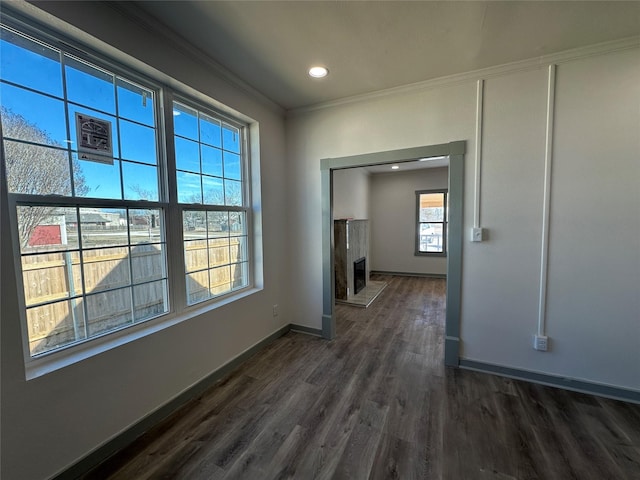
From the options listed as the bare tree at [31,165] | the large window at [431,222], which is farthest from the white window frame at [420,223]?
the bare tree at [31,165]

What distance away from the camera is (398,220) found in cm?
673

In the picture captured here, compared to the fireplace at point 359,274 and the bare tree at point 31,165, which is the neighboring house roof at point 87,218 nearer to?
the bare tree at point 31,165

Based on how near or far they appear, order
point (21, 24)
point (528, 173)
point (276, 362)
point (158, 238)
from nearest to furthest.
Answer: point (21, 24) < point (158, 238) < point (528, 173) < point (276, 362)

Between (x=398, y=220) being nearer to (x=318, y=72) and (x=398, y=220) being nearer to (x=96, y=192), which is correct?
(x=318, y=72)

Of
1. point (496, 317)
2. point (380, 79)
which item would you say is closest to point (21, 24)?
point (380, 79)

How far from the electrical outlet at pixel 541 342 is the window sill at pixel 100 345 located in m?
2.75

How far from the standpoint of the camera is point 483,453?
1.58 m

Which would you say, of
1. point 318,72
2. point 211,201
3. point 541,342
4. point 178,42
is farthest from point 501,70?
point 211,201

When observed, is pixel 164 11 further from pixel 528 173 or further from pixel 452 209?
pixel 528 173

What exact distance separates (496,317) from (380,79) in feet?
7.80

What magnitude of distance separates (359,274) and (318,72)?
371 cm

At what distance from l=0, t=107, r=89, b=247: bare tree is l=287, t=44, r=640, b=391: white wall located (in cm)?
251

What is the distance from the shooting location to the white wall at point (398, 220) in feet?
20.9

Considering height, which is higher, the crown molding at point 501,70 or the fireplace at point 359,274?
the crown molding at point 501,70
